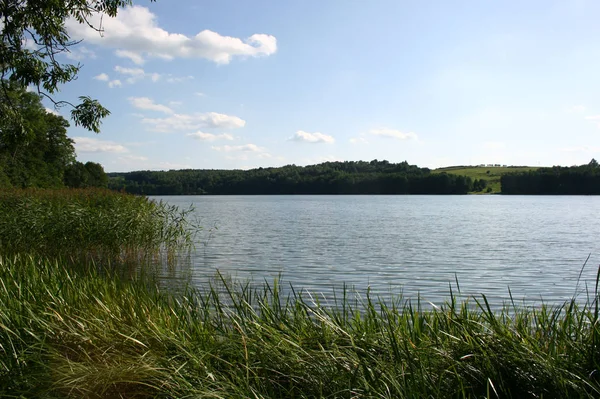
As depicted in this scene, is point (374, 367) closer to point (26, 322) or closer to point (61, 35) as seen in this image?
point (26, 322)

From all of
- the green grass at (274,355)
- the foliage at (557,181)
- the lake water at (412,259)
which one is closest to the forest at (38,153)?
the lake water at (412,259)

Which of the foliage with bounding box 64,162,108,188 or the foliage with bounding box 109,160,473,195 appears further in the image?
the foliage with bounding box 109,160,473,195

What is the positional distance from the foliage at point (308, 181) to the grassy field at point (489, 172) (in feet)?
21.8

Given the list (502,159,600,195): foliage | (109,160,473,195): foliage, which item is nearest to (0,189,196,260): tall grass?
(109,160,473,195): foliage

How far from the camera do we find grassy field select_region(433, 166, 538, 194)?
131113 millimetres

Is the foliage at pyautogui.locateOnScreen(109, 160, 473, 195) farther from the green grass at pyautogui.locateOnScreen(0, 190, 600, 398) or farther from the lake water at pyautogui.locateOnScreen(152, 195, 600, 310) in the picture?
the green grass at pyautogui.locateOnScreen(0, 190, 600, 398)

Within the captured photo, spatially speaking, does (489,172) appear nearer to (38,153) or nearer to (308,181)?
(308,181)

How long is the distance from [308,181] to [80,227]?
5042 inches

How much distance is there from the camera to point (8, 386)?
4180mm

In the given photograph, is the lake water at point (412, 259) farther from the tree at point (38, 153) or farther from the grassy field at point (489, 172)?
the grassy field at point (489, 172)

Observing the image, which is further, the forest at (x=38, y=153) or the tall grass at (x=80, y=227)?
the forest at (x=38, y=153)

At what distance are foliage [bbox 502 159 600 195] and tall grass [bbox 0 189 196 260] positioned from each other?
4569 inches

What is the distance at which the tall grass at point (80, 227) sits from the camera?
591 inches

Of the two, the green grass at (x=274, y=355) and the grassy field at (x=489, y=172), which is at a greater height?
the grassy field at (x=489, y=172)
